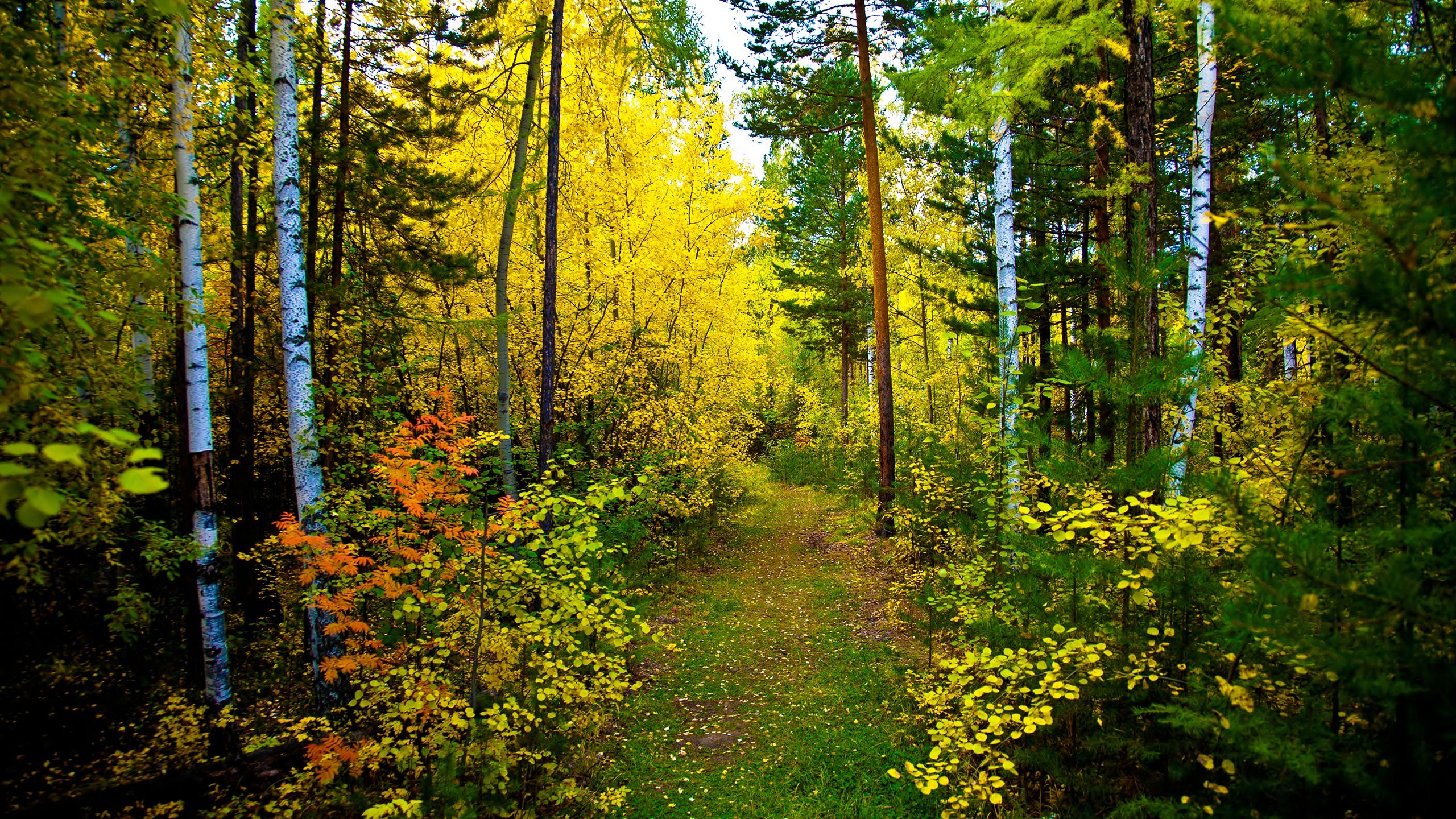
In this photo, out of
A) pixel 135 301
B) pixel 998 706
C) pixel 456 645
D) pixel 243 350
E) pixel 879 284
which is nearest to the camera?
pixel 998 706

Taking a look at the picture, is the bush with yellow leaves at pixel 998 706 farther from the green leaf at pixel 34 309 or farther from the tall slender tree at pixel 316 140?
the tall slender tree at pixel 316 140

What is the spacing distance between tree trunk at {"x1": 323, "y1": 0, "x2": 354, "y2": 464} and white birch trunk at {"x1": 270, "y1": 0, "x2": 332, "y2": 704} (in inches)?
57.4

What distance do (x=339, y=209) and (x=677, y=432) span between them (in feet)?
21.7

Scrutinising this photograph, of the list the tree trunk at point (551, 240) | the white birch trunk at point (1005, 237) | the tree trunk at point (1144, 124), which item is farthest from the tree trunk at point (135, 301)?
the white birch trunk at point (1005, 237)

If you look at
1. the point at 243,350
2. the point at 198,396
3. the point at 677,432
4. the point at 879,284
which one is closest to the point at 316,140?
the point at 243,350

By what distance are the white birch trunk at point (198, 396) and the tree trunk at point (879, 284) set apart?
29.8 feet

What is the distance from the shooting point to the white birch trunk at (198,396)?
16.1 ft

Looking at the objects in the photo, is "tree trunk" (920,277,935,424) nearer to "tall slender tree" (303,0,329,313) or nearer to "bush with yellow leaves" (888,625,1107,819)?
"bush with yellow leaves" (888,625,1107,819)

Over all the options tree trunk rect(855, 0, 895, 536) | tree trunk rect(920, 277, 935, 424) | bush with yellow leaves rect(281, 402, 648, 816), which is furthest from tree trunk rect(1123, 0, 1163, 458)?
tree trunk rect(920, 277, 935, 424)

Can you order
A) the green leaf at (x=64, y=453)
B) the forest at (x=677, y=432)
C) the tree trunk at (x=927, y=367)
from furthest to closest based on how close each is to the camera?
1. the tree trunk at (x=927, y=367)
2. the forest at (x=677, y=432)
3. the green leaf at (x=64, y=453)

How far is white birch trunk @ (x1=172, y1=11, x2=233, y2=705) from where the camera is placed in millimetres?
4918

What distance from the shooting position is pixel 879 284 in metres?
11.0

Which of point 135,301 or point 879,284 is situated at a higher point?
point 879,284

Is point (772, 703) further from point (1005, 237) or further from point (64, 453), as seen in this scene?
point (1005, 237)
